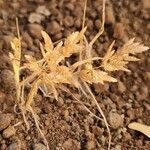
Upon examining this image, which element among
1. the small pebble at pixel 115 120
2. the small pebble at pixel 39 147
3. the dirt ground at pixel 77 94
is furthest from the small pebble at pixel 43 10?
the small pebble at pixel 39 147

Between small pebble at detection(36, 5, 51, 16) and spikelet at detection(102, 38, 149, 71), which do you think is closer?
spikelet at detection(102, 38, 149, 71)

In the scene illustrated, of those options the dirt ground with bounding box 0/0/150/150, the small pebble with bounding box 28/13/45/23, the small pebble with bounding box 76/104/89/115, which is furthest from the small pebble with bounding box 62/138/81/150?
the small pebble with bounding box 28/13/45/23

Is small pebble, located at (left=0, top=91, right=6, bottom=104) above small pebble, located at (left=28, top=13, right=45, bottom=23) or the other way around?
the other way around

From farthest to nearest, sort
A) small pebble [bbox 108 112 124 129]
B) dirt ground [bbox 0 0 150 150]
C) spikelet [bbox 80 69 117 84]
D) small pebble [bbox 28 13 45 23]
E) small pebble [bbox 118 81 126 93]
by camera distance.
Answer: small pebble [bbox 28 13 45 23] → small pebble [bbox 118 81 126 93] → small pebble [bbox 108 112 124 129] → dirt ground [bbox 0 0 150 150] → spikelet [bbox 80 69 117 84]

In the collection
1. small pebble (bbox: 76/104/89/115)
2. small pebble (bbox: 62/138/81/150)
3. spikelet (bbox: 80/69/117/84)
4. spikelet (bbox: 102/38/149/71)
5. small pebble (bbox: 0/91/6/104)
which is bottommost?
small pebble (bbox: 62/138/81/150)

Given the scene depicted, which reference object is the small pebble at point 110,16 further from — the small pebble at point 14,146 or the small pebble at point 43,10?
the small pebble at point 14,146

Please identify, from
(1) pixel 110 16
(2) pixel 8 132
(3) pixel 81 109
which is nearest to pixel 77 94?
(3) pixel 81 109

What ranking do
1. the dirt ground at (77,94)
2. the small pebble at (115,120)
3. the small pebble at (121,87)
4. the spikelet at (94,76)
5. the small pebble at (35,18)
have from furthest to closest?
the small pebble at (35,18) < the small pebble at (121,87) < the small pebble at (115,120) < the dirt ground at (77,94) < the spikelet at (94,76)

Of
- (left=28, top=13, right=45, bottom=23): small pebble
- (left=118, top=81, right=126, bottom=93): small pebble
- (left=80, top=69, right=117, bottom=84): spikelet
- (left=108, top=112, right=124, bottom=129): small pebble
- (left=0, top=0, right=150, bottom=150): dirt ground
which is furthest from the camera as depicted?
(left=28, top=13, right=45, bottom=23): small pebble

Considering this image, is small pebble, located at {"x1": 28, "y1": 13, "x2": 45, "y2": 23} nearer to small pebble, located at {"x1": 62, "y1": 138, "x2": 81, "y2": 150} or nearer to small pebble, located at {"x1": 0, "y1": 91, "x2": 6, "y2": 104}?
small pebble, located at {"x1": 0, "y1": 91, "x2": 6, "y2": 104}
